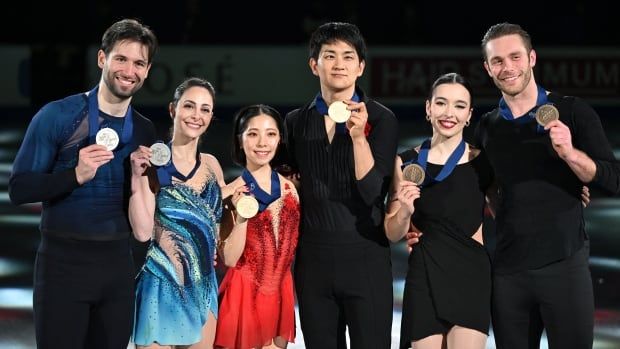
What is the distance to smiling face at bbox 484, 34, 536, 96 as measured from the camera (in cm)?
473

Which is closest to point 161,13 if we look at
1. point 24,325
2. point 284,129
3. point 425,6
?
point 425,6

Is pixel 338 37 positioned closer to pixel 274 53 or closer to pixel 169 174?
pixel 169 174

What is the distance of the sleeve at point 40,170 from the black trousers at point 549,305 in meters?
1.86

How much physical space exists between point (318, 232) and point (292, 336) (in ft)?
1.64

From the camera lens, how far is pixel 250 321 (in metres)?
4.84

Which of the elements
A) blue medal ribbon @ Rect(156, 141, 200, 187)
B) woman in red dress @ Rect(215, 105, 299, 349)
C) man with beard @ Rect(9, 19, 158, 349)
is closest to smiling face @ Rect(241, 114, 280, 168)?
woman in red dress @ Rect(215, 105, 299, 349)

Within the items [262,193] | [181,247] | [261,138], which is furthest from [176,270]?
[261,138]

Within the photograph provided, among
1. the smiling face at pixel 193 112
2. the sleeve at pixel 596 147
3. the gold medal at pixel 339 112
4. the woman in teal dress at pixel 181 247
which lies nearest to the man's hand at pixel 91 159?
the woman in teal dress at pixel 181 247

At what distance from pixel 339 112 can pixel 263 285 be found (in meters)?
0.88

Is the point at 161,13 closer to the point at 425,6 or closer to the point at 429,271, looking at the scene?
the point at 425,6

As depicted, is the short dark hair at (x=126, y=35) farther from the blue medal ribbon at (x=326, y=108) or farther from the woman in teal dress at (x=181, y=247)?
the blue medal ribbon at (x=326, y=108)

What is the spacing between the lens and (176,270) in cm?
476

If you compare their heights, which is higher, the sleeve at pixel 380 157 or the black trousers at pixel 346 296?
the sleeve at pixel 380 157

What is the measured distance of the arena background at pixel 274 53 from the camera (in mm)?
16234
